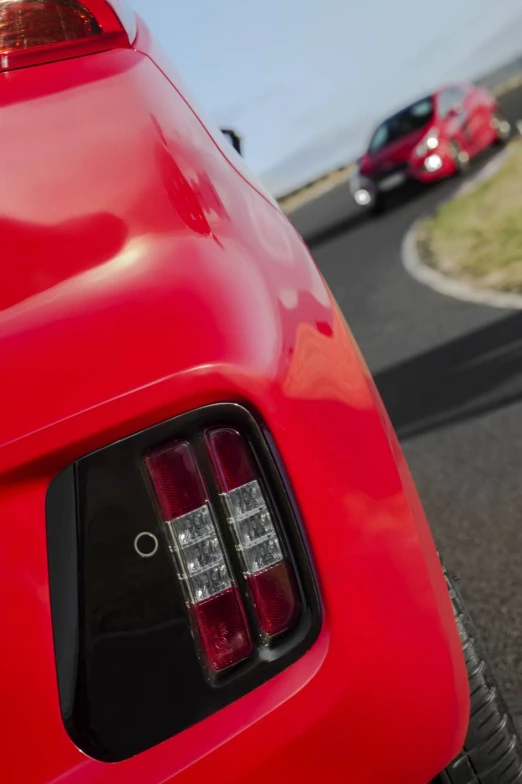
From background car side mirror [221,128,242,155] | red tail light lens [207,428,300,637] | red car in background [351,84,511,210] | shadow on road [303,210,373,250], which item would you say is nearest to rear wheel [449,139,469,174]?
red car in background [351,84,511,210]

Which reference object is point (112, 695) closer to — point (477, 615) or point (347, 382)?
point (347, 382)

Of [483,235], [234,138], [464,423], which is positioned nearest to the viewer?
[234,138]

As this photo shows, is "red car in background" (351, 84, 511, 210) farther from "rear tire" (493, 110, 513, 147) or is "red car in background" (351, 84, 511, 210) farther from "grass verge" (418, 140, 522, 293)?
"grass verge" (418, 140, 522, 293)

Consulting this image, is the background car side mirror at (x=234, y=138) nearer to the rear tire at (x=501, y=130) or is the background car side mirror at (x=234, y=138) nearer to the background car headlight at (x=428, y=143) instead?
the background car headlight at (x=428, y=143)

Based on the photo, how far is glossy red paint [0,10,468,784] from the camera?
118 centimetres

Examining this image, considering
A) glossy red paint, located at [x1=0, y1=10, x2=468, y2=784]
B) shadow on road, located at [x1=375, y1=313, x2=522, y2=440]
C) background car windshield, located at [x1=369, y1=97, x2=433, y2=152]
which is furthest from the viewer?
background car windshield, located at [x1=369, y1=97, x2=433, y2=152]

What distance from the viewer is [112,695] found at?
1.22 m

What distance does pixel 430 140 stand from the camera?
48.6 feet

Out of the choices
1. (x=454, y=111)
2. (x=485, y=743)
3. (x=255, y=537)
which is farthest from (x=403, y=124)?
(x=255, y=537)

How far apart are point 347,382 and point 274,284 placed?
0.19 meters

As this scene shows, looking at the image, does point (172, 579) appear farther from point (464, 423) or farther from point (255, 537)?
point (464, 423)

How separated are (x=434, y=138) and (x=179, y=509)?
1449 cm

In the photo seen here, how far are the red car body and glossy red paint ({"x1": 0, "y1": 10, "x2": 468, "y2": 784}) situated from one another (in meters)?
14.1

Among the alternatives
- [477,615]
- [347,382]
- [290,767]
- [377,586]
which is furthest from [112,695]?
[477,615]
